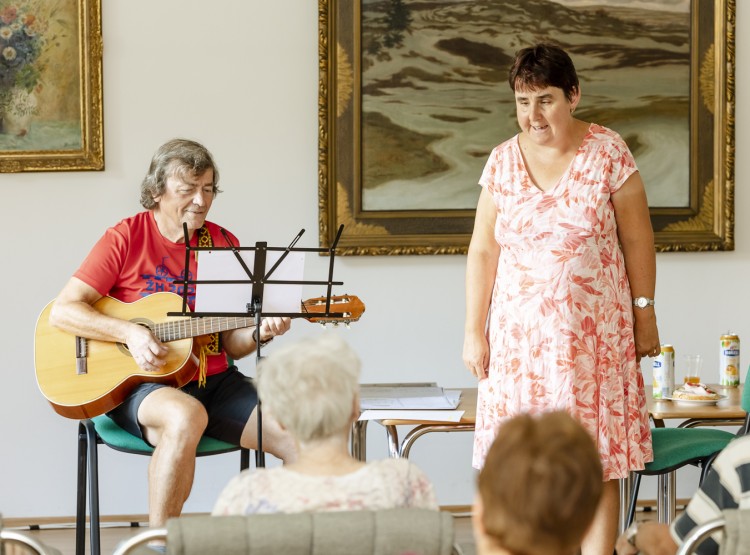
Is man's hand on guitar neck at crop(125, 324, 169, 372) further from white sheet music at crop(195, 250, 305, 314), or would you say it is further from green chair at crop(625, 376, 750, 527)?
green chair at crop(625, 376, 750, 527)

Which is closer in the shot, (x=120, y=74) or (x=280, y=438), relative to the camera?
(x=280, y=438)

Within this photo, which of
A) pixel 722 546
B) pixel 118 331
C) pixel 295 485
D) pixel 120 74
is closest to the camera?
pixel 722 546

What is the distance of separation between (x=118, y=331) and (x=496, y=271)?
1.07m

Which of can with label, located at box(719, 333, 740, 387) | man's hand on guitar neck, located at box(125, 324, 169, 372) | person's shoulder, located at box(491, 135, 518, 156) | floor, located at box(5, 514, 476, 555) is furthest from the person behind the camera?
floor, located at box(5, 514, 476, 555)

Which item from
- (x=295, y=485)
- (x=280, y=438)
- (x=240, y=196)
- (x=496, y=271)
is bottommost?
(x=280, y=438)

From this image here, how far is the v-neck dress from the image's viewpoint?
7.84 ft

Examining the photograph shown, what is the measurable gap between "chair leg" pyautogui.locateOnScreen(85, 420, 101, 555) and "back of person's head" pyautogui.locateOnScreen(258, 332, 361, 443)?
1.50 m

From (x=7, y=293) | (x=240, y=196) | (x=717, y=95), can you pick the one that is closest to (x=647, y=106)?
(x=717, y=95)

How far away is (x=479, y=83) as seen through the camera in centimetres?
383

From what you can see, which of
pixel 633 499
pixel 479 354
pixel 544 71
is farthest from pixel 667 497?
pixel 544 71

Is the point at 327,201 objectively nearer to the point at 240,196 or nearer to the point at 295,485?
the point at 240,196

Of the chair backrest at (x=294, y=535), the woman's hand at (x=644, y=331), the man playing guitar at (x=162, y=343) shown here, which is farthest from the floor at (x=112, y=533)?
the chair backrest at (x=294, y=535)

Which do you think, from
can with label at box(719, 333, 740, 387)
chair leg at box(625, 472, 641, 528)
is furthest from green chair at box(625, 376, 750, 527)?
can with label at box(719, 333, 740, 387)

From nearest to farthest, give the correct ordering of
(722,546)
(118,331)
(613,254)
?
(722,546) < (613,254) < (118,331)
